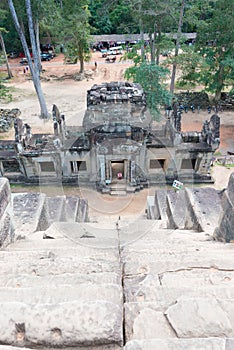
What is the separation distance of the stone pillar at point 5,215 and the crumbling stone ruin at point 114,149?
409 inches

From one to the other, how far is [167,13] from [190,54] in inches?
162

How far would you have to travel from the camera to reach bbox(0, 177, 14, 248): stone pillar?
4.46 meters

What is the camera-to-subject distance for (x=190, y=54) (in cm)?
2458

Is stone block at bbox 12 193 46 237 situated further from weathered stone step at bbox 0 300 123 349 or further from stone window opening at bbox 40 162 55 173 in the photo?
stone window opening at bbox 40 162 55 173

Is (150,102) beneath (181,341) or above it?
beneath

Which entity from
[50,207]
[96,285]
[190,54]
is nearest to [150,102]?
[190,54]

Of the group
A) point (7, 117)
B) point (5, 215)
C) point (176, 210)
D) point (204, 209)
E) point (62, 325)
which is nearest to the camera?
point (62, 325)

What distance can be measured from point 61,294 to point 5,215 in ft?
8.89

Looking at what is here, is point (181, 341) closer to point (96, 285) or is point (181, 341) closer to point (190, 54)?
point (96, 285)

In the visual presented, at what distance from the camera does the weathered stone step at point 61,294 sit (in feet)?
7.93

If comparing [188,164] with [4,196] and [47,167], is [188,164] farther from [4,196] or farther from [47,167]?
[4,196]

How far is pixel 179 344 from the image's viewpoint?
6.26 feet

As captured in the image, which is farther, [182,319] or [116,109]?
[116,109]

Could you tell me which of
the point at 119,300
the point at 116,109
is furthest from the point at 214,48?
the point at 119,300
